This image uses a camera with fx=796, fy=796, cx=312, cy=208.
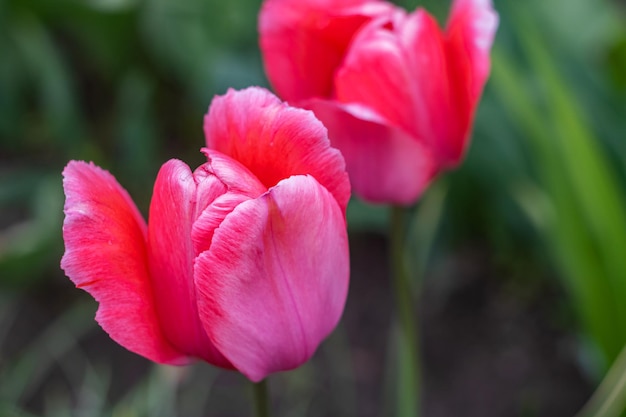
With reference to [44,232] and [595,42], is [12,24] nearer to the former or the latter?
[44,232]

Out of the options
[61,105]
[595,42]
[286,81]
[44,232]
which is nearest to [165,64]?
[61,105]

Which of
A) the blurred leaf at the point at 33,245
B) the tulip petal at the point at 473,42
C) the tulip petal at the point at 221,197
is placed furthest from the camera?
the blurred leaf at the point at 33,245

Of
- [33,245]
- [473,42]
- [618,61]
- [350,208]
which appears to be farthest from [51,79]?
[473,42]

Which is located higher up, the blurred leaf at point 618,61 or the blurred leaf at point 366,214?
the blurred leaf at point 618,61

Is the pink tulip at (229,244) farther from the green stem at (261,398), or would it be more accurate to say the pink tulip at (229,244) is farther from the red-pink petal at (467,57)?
the red-pink petal at (467,57)

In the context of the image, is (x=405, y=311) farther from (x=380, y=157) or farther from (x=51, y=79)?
(x=51, y=79)

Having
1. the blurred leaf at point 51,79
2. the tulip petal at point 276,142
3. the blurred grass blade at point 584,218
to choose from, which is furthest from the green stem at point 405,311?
the blurred leaf at point 51,79

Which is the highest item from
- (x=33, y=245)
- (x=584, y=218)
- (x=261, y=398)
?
(x=261, y=398)

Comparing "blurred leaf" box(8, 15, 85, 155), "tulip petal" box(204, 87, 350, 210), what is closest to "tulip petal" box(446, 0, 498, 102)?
"tulip petal" box(204, 87, 350, 210)
